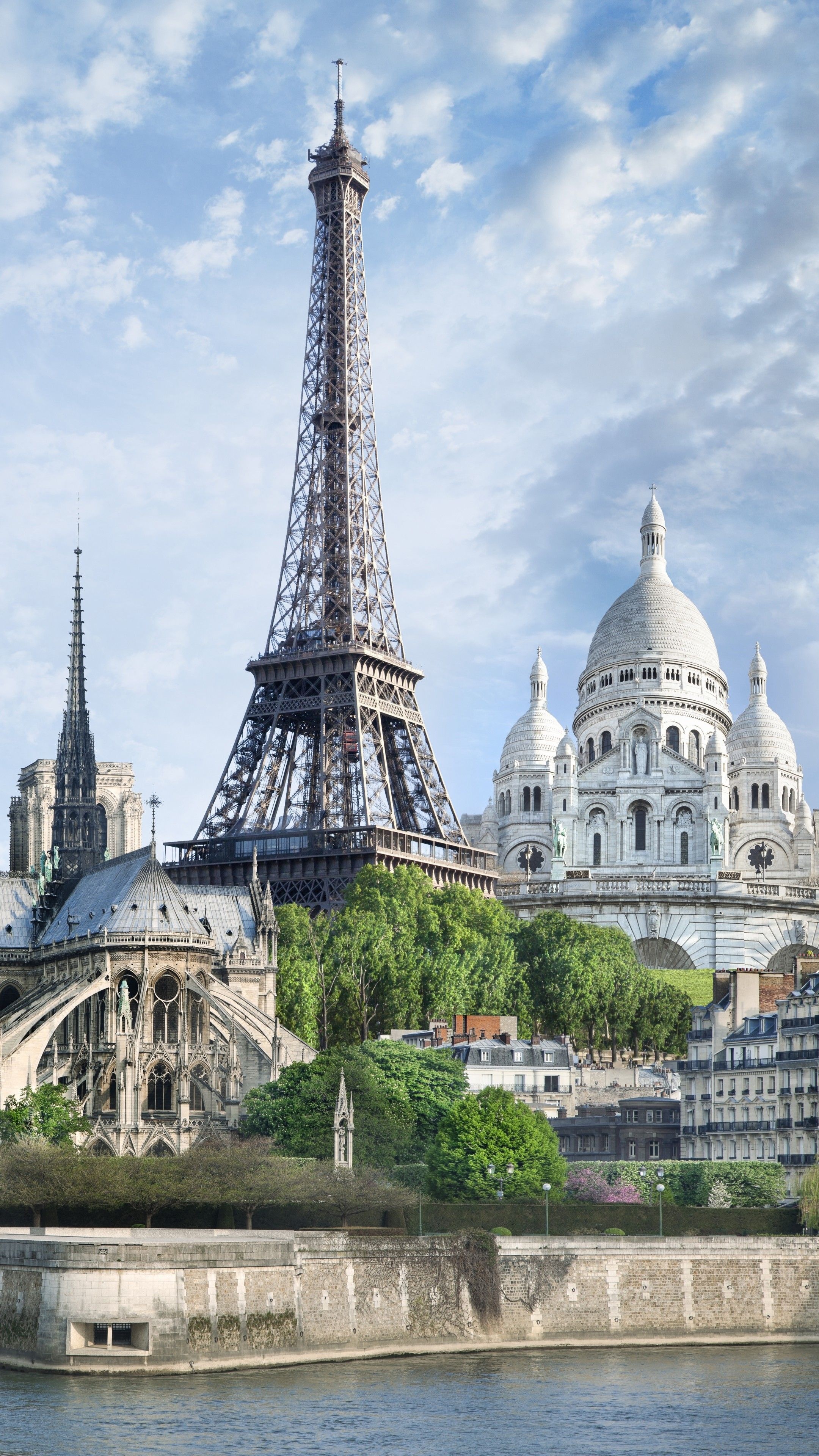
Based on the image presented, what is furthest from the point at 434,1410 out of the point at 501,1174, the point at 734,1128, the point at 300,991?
the point at 300,991

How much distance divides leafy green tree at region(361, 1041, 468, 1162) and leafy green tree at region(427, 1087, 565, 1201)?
4.57 meters

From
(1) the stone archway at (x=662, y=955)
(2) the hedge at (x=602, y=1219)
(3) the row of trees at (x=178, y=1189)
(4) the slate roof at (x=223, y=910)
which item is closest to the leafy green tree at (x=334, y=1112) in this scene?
(3) the row of trees at (x=178, y=1189)

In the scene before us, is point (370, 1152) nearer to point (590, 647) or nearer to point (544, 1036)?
point (544, 1036)

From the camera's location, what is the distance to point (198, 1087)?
93.7 metres

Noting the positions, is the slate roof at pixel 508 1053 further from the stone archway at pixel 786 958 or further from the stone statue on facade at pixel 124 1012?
the stone archway at pixel 786 958

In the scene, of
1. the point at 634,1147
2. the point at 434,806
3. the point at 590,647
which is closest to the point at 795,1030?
the point at 634,1147

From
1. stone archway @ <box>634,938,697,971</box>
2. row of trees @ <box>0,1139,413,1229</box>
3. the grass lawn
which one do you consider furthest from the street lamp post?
stone archway @ <box>634,938,697,971</box>

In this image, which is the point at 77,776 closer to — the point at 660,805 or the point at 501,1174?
the point at 660,805

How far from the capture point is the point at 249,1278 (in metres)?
60.7

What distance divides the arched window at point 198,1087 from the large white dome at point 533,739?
93025 mm

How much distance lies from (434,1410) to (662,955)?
9144cm

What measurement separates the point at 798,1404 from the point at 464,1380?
909cm

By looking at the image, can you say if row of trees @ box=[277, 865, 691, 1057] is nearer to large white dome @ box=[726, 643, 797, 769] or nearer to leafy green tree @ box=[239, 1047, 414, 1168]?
leafy green tree @ box=[239, 1047, 414, 1168]

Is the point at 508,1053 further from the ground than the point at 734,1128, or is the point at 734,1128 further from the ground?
the point at 508,1053
